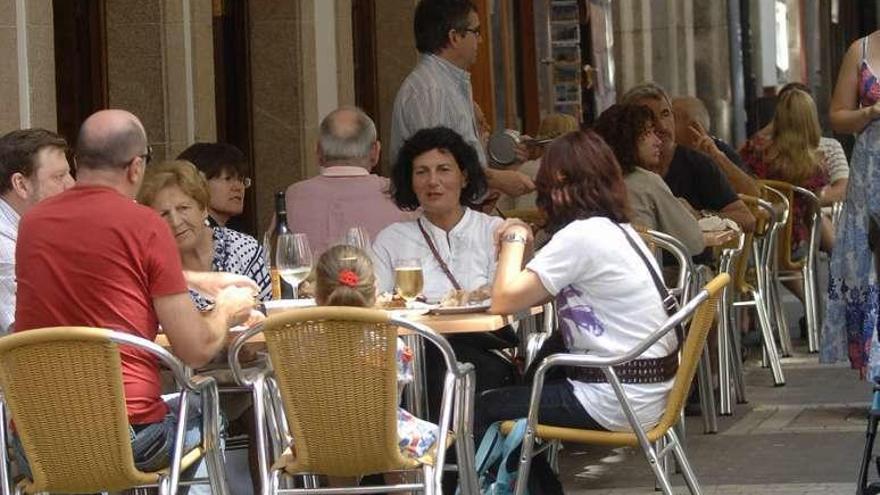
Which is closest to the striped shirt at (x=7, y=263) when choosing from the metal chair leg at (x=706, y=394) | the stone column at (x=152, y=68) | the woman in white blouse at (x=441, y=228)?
the woman in white blouse at (x=441, y=228)

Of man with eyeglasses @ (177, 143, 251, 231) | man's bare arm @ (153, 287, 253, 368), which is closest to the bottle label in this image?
man with eyeglasses @ (177, 143, 251, 231)

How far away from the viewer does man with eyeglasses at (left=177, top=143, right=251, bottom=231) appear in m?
8.95

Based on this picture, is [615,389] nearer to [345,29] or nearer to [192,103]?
[192,103]

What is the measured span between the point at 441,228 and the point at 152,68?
3181 mm

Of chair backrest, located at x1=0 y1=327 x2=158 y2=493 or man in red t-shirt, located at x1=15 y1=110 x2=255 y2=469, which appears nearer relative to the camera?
chair backrest, located at x1=0 y1=327 x2=158 y2=493

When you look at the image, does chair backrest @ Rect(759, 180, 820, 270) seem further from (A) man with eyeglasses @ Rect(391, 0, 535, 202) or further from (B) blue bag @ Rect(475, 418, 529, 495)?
(B) blue bag @ Rect(475, 418, 529, 495)

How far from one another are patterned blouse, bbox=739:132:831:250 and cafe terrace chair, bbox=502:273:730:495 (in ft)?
23.7

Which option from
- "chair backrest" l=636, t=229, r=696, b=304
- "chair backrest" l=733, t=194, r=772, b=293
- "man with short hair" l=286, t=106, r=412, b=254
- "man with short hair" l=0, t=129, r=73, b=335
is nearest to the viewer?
"man with short hair" l=0, t=129, r=73, b=335

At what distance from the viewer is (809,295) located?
45.1ft

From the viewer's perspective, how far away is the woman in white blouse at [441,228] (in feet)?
27.7

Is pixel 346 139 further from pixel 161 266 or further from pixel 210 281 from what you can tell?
pixel 161 266

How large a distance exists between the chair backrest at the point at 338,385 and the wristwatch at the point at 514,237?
3.75 ft

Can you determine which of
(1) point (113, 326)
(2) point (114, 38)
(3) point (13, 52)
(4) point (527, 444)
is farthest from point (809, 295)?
(1) point (113, 326)

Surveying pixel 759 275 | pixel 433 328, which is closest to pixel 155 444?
pixel 433 328
